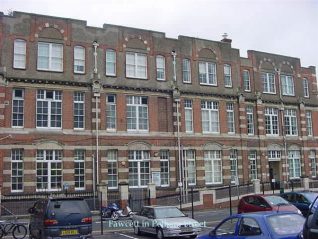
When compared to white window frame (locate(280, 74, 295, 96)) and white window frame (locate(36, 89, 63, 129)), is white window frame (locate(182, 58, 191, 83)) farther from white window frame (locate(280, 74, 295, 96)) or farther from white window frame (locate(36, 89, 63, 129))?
white window frame (locate(280, 74, 295, 96))

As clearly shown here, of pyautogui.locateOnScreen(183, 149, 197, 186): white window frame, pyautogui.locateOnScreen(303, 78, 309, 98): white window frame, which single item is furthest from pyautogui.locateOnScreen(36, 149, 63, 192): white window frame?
pyautogui.locateOnScreen(303, 78, 309, 98): white window frame

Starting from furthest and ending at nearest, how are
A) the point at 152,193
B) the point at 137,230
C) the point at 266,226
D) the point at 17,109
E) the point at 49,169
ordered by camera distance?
the point at 152,193 < the point at 49,169 < the point at 17,109 < the point at 137,230 < the point at 266,226

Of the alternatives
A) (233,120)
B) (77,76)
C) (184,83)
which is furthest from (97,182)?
(233,120)

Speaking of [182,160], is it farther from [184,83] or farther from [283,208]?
[283,208]

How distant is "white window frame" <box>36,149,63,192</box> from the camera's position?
30.6 m

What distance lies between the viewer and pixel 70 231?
16172 millimetres

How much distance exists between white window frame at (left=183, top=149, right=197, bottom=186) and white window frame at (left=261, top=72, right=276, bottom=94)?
433 inches

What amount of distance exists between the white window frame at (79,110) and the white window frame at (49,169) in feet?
8.07

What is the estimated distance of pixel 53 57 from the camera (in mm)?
32375

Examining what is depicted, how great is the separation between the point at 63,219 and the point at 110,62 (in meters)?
20.1

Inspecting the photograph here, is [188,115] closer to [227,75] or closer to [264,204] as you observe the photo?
[227,75]

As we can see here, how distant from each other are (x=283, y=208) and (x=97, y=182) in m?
15.7

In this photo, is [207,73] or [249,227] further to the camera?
[207,73]

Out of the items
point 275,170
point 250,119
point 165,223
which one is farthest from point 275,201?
point 275,170
